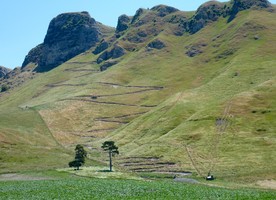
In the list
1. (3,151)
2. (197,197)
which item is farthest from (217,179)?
(3,151)

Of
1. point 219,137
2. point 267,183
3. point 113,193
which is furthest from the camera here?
point 219,137

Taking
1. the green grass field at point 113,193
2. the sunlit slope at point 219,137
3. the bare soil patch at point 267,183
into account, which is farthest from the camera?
the sunlit slope at point 219,137

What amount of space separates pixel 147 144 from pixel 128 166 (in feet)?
82.0

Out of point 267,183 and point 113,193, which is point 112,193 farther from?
point 267,183

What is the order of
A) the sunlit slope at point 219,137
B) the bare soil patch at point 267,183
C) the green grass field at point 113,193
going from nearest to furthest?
the green grass field at point 113,193
the bare soil patch at point 267,183
the sunlit slope at point 219,137

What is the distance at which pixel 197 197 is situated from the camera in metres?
60.7

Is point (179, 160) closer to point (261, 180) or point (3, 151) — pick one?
point (261, 180)

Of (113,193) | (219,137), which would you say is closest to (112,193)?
(113,193)

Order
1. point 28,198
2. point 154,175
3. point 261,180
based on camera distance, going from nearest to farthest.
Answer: point 28,198, point 261,180, point 154,175

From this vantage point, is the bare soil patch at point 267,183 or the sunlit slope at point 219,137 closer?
the bare soil patch at point 267,183

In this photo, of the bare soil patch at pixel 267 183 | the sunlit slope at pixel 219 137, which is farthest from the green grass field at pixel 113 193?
the sunlit slope at pixel 219 137

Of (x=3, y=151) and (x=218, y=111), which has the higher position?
(x=218, y=111)

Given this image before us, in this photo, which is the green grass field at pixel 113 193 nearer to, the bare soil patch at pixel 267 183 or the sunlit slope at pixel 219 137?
the bare soil patch at pixel 267 183

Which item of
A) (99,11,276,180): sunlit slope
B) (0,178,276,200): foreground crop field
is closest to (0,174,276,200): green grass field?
(0,178,276,200): foreground crop field
